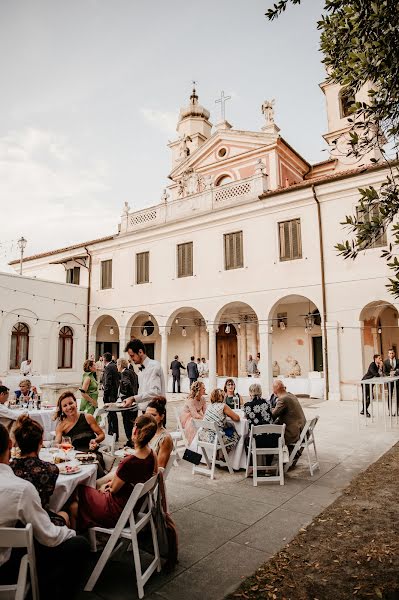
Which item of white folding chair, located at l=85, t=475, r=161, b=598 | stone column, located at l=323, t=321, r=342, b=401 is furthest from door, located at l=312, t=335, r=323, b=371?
white folding chair, located at l=85, t=475, r=161, b=598

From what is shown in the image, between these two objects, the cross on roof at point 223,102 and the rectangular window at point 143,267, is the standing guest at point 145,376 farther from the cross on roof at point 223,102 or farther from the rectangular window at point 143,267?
the cross on roof at point 223,102

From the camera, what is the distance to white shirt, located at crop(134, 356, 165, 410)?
5.95 m

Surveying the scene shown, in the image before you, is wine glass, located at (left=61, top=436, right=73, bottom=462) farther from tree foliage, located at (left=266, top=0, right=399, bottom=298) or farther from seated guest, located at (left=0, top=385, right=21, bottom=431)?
tree foliage, located at (left=266, top=0, right=399, bottom=298)

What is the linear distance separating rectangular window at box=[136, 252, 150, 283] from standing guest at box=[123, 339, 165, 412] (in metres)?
12.8

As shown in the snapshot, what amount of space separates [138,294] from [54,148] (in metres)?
9.14

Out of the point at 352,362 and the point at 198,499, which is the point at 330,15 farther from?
the point at 352,362

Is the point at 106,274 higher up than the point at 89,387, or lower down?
higher up

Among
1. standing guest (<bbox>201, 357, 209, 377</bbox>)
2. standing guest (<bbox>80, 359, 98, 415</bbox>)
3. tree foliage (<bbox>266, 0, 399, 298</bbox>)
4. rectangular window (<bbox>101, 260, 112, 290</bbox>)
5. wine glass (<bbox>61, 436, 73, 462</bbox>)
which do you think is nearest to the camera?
tree foliage (<bbox>266, 0, 399, 298</bbox>)

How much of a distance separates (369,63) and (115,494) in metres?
3.90

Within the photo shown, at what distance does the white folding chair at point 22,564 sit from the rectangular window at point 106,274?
Result: 18304mm

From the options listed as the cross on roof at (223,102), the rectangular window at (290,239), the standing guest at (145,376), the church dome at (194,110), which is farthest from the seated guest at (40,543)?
the church dome at (194,110)

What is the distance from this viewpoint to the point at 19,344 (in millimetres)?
18109

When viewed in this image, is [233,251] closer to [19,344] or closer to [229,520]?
[19,344]

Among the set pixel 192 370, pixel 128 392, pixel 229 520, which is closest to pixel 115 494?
pixel 229 520
